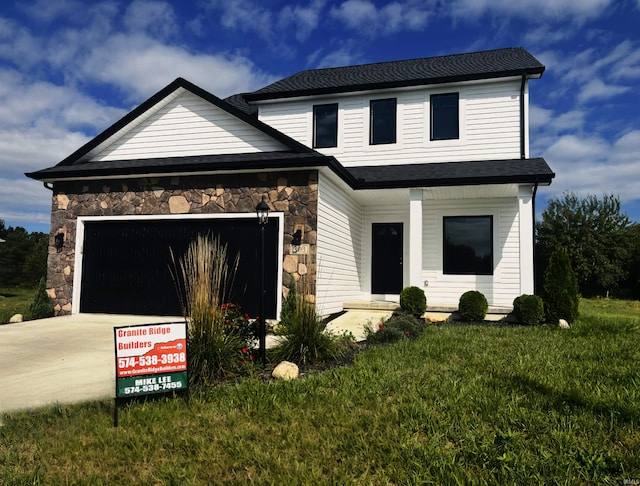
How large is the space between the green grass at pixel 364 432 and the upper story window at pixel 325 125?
29.6ft

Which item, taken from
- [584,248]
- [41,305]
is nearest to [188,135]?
[41,305]

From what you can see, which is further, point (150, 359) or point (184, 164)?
point (184, 164)

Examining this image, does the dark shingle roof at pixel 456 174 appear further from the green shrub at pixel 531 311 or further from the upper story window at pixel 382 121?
the green shrub at pixel 531 311

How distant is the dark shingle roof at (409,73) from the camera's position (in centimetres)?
1162

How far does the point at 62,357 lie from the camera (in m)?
6.11

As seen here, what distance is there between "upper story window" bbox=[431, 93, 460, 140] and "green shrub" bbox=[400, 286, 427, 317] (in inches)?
191

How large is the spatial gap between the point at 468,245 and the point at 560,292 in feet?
10.7

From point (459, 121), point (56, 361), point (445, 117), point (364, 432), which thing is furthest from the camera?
point (445, 117)

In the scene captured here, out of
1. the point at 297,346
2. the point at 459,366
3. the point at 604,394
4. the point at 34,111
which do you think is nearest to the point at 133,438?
the point at 297,346

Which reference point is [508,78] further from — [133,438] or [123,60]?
[133,438]

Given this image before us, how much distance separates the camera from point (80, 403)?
406cm

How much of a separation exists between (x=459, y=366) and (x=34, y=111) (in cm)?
1835

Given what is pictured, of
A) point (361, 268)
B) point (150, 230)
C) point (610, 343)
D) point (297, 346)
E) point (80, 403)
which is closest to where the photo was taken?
point (80, 403)

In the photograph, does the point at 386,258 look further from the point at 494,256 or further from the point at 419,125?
the point at 419,125
